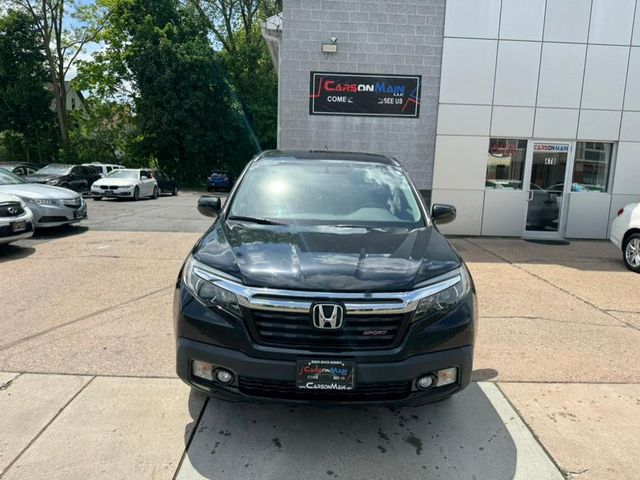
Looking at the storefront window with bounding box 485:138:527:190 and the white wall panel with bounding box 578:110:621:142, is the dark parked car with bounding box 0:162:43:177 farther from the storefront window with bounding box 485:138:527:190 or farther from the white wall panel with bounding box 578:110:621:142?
the white wall panel with bounding box 578:110:621:142

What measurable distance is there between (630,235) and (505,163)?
321cm

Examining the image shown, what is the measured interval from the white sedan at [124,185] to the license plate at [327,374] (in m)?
→ 18.9

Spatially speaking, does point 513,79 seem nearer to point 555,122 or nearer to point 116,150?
point 555,122

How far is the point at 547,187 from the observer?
10.9 metres

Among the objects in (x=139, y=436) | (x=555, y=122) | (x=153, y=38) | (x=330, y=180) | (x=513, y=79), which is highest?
(x=153, y=38)

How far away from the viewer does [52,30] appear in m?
30.7

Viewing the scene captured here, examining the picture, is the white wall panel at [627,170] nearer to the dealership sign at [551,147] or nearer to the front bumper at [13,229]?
the dealership sign at [551,147]

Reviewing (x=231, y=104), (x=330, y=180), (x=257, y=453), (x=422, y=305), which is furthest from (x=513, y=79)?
(x=231, y=104)

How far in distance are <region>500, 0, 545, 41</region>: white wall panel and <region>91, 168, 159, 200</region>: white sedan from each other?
1530 centimetres

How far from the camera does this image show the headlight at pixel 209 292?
2639 mm

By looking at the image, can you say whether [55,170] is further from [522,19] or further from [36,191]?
[522,19]

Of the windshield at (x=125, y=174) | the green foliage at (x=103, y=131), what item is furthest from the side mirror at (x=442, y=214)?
the green foliage at (x=103, y=131)

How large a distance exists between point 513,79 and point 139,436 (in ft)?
33.0

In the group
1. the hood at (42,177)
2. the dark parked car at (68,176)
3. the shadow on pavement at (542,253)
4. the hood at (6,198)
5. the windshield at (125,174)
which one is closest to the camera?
the hood at (6,198)
